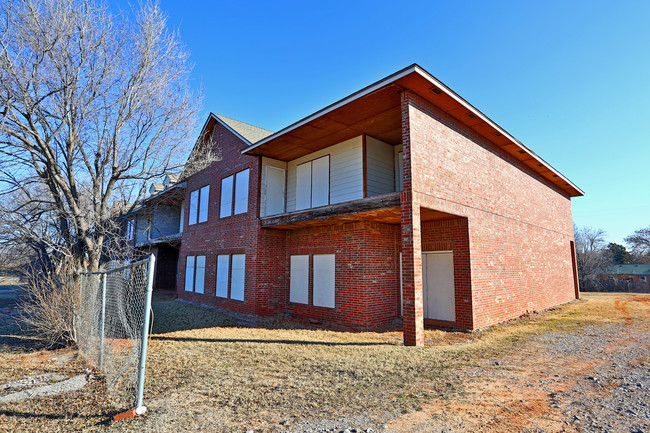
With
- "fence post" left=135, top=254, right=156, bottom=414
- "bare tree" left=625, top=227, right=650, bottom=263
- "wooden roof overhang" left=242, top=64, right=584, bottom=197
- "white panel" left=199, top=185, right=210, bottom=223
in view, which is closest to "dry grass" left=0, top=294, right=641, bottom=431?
"fence post" left=135, top=254, right=156, bottom=414

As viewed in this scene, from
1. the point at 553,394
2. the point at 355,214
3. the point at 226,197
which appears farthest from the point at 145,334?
the point at 226,197

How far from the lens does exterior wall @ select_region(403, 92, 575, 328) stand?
8375 mm

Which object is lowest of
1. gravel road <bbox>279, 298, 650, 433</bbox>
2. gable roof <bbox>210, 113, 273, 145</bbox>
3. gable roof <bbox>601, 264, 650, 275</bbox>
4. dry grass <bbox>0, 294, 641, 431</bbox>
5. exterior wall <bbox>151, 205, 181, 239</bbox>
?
dry grass <bbox>0, 294, 641, 431</bbox>

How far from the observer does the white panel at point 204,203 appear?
16250mm

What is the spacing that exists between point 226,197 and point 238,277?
12.2 feet

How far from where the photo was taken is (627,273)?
108 ft

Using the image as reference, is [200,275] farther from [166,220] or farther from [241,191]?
[166,220]

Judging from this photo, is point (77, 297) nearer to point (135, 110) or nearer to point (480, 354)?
point (135, 110)

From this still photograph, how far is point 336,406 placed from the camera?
13.9 ft

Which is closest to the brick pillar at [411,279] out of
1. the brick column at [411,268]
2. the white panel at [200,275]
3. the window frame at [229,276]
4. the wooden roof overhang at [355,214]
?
the brick column at [411,268]

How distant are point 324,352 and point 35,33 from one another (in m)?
9.44

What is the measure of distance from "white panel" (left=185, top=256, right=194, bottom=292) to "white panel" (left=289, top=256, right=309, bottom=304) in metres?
6.66

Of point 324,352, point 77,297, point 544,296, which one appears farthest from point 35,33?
point 544,296

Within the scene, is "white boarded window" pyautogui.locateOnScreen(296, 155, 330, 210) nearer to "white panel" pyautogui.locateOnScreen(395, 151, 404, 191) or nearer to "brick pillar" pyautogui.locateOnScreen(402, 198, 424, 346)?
"white panel" pyautogui.locateOnScreen(395, 151, 404, 191)
